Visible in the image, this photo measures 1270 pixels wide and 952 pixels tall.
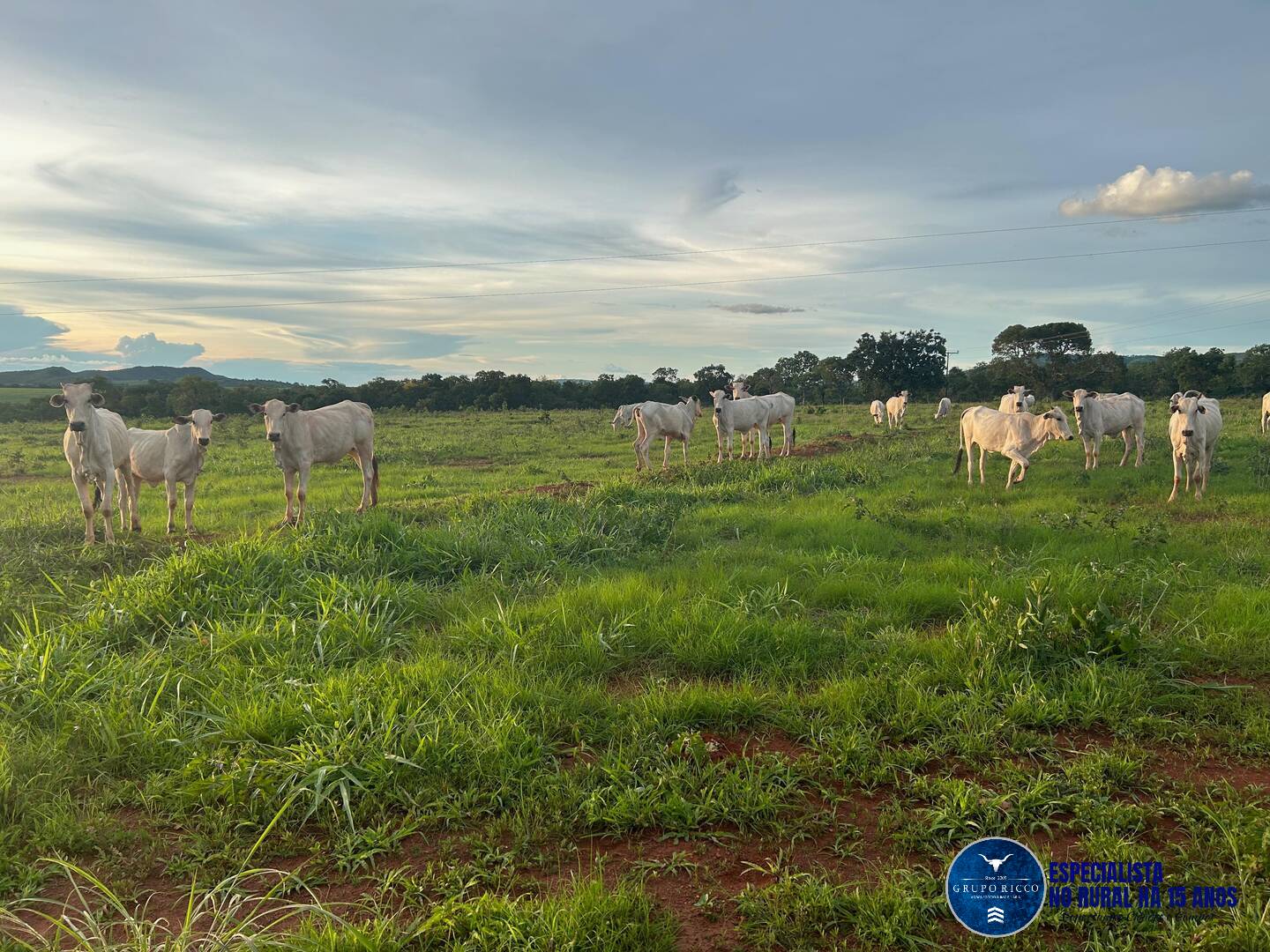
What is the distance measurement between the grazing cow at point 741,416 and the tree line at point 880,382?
96.8 ft

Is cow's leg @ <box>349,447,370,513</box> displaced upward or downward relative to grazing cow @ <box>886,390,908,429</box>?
downward

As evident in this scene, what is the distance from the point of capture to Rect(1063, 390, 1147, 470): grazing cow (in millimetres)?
14430

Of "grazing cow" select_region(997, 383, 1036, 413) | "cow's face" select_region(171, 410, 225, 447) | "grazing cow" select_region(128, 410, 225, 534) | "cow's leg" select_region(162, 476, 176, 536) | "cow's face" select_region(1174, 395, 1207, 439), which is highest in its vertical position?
"grazing cow" select_region(997, 383, 1036, 413)

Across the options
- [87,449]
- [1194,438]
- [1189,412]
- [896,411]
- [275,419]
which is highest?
[896,411]

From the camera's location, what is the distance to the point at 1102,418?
48.2 ft

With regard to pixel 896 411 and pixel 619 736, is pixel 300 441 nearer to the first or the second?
pixel 619 736

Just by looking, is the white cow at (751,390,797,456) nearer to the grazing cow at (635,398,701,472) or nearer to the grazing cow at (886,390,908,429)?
the grazing cow at (635,398,701,472)

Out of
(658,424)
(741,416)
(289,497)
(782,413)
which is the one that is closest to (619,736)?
(289,497)

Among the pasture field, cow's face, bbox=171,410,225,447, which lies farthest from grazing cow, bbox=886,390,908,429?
cow's face, bbox=171,410,225,447

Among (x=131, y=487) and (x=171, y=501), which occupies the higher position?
(x=131, y=487)

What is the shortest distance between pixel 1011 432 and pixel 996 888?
11770 millimetres

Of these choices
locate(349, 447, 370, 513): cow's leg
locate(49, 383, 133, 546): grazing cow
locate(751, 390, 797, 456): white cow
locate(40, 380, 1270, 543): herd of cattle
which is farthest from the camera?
locate(751, 390, 797, 456): white cow

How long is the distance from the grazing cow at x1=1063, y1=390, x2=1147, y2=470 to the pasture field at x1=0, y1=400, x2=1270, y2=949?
25.8 feet

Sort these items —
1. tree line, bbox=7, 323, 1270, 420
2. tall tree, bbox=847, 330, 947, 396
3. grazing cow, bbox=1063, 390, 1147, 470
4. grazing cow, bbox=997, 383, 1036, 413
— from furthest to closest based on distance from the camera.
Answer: tall tree, bbox=847, 330, 947, 396
tree line, bbox=7, 323, 1270, 420
grazing cow, bbox=997, 383, 1036, 413
grazing cow, bbox=1063, 390, 1147, 470
